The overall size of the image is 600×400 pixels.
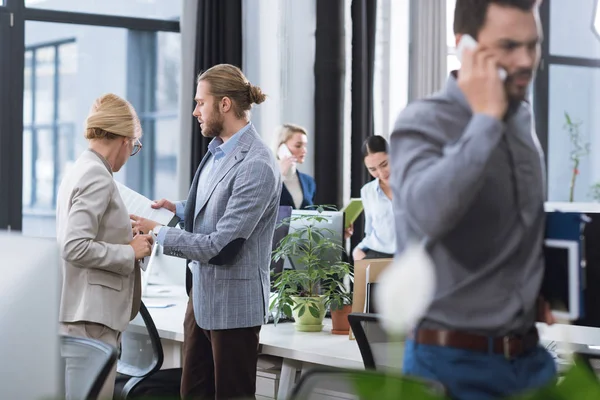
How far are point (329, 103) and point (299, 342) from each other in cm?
337

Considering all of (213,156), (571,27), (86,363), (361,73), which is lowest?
(86,363)

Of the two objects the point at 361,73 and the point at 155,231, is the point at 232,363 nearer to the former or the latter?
the point at 155,231

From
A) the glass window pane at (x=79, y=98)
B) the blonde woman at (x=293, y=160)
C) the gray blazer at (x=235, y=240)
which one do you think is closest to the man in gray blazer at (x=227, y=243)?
the gray blazer at (x=235, y=240)

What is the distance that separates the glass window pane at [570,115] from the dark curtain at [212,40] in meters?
2.72

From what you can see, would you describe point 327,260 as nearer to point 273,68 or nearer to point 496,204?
point 496,204

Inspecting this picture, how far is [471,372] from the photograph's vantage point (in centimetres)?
139

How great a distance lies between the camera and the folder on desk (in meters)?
1.47

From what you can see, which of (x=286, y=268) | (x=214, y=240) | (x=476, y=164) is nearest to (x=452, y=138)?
(x=476, y=164)

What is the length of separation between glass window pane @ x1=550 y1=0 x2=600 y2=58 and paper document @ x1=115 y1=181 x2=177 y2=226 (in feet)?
15.6

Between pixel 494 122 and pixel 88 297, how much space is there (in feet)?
4.71

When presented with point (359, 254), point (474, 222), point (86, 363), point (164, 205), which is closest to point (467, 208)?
point (474, 222)

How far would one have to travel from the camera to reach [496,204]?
140 cm

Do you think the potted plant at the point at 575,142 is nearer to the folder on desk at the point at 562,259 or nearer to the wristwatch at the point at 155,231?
the wristwatch at the point at 155,231

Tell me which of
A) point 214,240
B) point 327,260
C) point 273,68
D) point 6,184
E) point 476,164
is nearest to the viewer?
point 476,164
